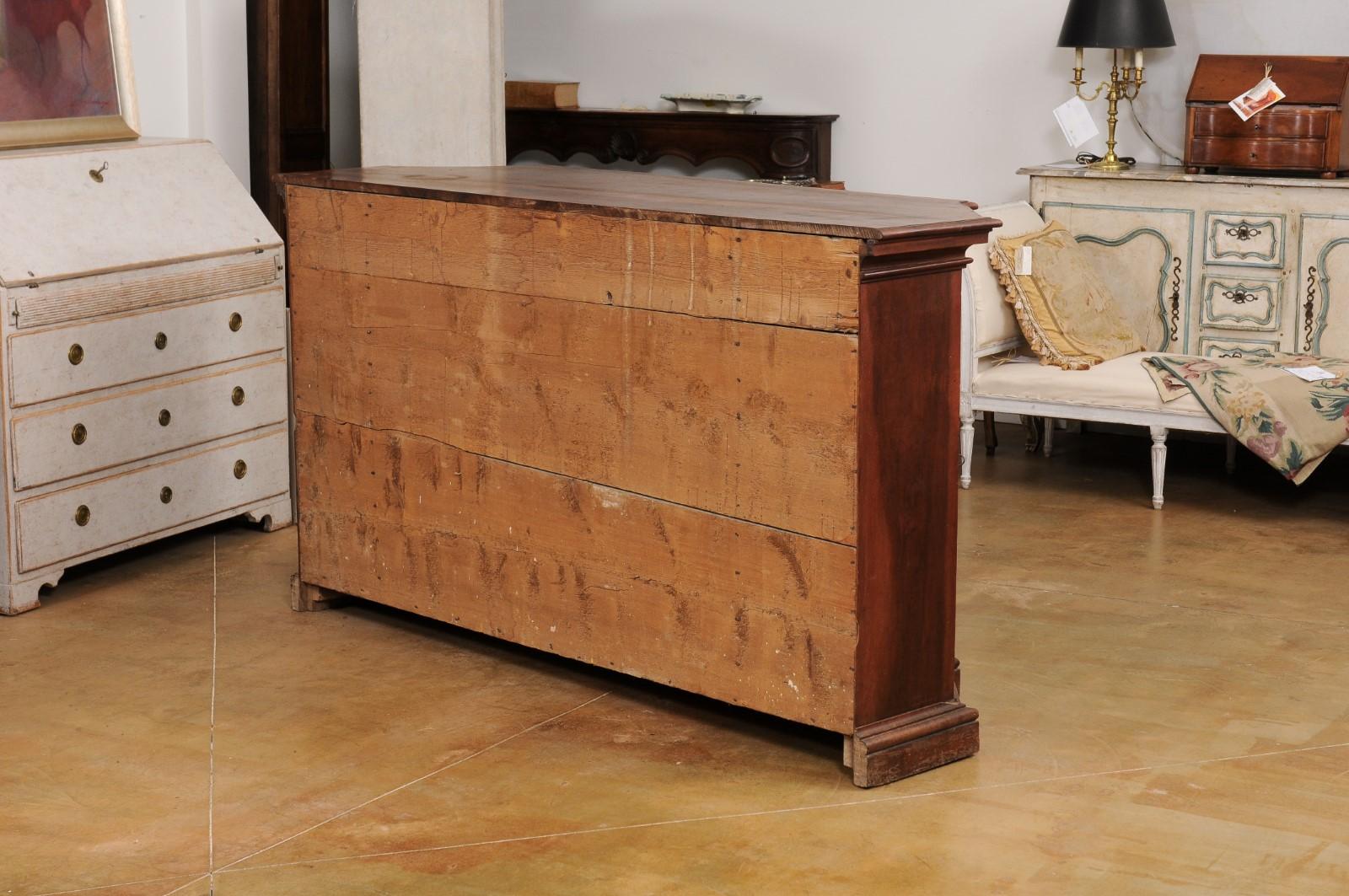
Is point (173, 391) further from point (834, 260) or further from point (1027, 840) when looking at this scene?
point (1027, 840)

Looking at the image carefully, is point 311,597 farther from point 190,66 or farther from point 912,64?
point 912,64

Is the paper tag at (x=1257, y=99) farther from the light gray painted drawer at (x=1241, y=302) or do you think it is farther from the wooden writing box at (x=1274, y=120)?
the light gray painted drawer at (x=1241, y=302)

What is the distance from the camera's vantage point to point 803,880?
2781 millimetres

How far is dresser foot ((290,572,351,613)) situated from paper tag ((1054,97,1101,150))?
3.32m

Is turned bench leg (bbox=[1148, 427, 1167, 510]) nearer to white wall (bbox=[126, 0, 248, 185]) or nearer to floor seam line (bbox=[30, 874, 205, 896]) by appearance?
white wall (bbox=[126, 0, 248, 185])

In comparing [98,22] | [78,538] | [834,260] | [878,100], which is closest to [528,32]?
[878,100]

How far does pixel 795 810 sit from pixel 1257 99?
354 centimetres

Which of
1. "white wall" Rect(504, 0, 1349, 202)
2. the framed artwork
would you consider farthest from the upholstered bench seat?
the framed artwork

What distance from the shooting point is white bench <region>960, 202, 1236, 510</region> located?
5242 mm

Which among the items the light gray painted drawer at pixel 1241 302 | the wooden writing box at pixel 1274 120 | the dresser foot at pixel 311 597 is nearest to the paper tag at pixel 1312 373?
the light gray painted drawer at pixel 1241 302

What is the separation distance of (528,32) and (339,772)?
5001mm

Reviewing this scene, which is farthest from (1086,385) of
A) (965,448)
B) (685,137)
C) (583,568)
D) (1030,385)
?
(583,568)

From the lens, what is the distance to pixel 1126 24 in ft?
18.8

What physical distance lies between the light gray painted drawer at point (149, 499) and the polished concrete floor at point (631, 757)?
0.48 ft
